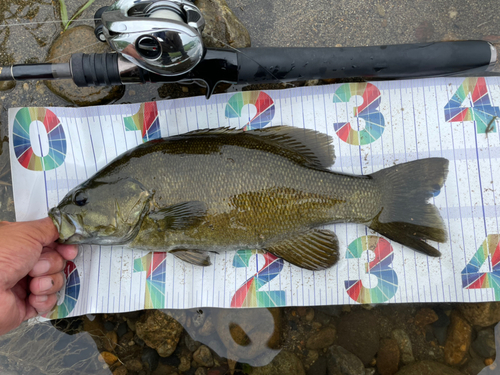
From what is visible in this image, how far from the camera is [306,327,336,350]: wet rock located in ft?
8.20

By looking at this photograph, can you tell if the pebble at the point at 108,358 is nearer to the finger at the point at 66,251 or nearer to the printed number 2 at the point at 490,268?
the finger at the point at 66,251

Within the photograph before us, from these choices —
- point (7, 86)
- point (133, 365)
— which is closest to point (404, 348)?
point (133, 365)

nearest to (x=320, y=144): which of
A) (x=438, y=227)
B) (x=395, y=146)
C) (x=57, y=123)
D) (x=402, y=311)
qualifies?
(x=395, y=146)

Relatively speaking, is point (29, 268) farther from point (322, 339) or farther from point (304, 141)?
point (322, 339)

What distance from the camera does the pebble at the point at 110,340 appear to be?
8.39ft

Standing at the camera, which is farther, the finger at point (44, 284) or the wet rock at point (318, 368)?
the wet rock at point (318, 368)

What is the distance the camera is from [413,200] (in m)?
2.17

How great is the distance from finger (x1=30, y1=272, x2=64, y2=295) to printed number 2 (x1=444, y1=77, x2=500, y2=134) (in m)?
3.06

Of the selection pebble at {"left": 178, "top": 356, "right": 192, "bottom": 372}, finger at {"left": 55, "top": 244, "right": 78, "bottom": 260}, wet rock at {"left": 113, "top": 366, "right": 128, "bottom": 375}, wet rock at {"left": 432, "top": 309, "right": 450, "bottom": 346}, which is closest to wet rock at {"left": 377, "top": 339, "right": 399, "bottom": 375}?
Answer: wet rock at {"left": 432, "top": 309, "right": 450, "bottom": 346}

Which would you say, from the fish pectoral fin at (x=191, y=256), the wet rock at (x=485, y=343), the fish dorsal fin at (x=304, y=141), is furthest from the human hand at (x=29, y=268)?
the wet rock at (x=485, y=343)

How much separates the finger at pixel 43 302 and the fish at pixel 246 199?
532mm

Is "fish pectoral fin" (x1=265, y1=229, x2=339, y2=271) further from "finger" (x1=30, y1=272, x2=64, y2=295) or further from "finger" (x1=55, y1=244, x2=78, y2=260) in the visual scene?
"finger" (x1=30, y1=272, x2=64, y2=295)

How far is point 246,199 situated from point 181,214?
43 cm

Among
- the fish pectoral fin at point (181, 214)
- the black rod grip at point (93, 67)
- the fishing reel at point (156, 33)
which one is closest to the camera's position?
the fishing reel at point (156, 33)
